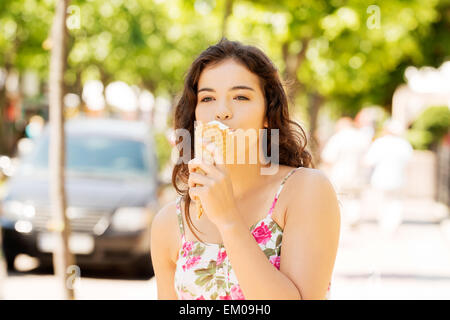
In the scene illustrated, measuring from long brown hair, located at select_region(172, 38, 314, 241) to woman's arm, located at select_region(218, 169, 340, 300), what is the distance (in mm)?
266

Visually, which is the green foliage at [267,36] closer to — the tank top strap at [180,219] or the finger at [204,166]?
the tank top strap at [180,219]

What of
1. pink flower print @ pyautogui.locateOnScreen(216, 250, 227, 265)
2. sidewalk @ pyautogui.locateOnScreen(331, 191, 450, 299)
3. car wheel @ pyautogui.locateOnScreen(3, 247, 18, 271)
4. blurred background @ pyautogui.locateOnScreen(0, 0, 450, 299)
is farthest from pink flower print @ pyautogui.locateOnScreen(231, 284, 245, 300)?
car wheel @ pyautogui.locateOnScreen(3, 247, 18, 271)

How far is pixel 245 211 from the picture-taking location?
214 centimetres

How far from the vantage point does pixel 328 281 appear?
6.40 ft

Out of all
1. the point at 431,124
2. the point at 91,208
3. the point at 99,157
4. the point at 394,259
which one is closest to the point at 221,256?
the point at 91,208

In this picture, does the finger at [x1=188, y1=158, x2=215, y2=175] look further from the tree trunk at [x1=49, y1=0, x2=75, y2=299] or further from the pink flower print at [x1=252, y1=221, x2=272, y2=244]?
the tree trunk at [x1=49, y1=0, x2=75, y2=299]

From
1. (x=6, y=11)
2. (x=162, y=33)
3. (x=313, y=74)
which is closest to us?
(x=6, y=11)

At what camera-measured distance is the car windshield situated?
797 cm

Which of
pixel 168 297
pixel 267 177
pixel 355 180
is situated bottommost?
pixel 355 180

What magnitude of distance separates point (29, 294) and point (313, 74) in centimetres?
1261

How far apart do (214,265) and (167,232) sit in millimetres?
268

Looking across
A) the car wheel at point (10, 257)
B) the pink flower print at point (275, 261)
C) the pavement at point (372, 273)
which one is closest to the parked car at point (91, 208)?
the car wheel at point (10, 257)
